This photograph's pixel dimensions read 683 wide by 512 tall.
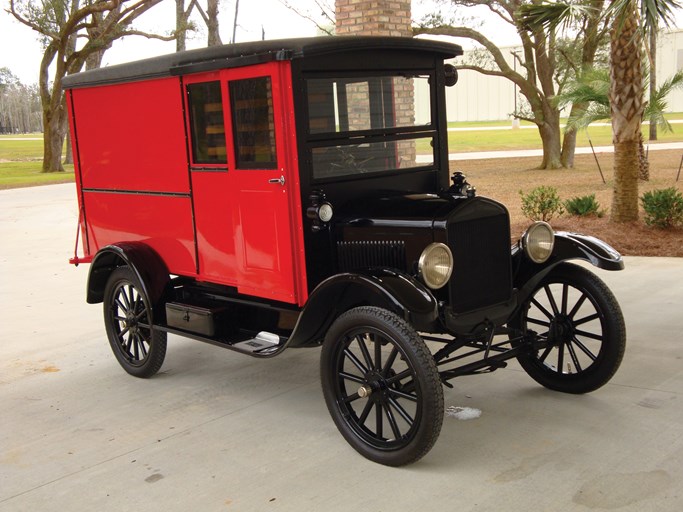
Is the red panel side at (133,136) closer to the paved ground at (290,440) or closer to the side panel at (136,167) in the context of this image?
the side panel at (136,167)

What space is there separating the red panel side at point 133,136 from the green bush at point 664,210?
21.7 feet

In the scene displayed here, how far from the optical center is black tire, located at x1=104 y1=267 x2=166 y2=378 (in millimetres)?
5191

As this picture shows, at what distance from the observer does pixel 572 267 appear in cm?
448

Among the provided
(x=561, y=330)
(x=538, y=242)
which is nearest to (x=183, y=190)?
(x=538, y=242)

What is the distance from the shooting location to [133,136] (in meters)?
5.23

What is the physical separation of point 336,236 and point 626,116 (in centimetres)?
668

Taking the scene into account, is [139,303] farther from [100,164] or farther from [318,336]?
[318,336]

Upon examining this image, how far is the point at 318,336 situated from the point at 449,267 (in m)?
0.86

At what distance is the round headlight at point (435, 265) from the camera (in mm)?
3779

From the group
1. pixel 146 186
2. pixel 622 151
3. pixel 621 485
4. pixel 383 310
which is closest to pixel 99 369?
pixel 146 186

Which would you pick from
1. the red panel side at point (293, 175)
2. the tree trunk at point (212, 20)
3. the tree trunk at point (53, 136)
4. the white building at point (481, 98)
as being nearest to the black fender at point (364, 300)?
the red panel side at point (293, 175)

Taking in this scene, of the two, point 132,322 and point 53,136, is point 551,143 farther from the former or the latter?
point 53,136

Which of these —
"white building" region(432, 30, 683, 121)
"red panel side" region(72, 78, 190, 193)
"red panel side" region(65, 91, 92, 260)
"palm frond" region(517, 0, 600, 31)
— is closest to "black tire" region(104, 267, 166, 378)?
"red panel side" region(65, 91, 92, 260)

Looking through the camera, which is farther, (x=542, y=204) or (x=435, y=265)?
(x=542, y=204)
